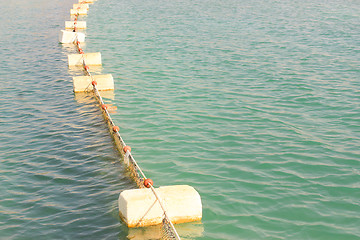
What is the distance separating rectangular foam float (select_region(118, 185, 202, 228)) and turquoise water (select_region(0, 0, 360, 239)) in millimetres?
282

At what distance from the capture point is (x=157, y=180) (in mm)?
10922

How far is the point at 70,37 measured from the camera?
28.2 m

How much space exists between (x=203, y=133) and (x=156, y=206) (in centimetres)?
515

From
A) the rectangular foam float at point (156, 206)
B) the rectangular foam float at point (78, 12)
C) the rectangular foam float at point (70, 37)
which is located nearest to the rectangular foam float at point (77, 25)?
the rectangular foam float at point (70, 37)

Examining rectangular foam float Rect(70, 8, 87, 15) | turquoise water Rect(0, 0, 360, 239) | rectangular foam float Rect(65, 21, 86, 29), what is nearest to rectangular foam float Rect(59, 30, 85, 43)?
turquoise water Rect(0, 0, 360, 239)

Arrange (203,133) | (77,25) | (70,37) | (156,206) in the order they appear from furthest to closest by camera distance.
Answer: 1. (77,25)
2. (70,37)
3. (203,133)
4. (156,206)

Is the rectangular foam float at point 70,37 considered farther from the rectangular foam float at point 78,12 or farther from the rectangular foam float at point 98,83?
the rectangular foam float at point 78,12

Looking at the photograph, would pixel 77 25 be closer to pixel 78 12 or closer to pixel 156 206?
pixel 78 12

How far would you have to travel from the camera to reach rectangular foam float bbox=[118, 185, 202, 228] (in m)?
8.64

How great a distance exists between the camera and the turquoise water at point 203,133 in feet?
30.9

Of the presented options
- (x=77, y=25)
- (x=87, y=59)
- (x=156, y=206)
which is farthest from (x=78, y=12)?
(x=156, y=206)

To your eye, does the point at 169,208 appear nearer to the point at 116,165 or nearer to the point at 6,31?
the point at 116,165

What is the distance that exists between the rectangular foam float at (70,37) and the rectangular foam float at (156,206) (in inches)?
817

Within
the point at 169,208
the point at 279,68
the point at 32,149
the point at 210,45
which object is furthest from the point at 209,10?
the point at 169,208
